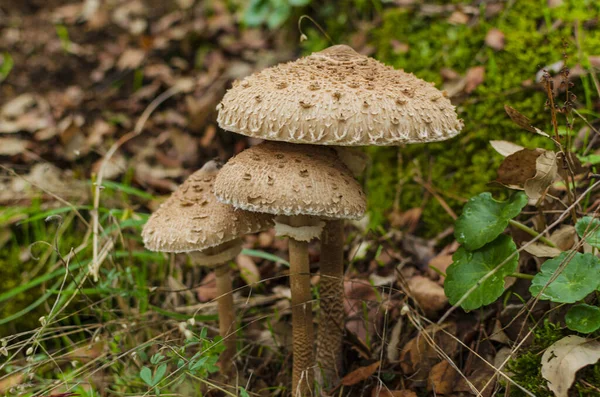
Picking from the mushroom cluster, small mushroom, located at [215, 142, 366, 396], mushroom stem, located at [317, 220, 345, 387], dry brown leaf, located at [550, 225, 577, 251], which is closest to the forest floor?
dry brown leaf, located at [550, 225, 577, 251]

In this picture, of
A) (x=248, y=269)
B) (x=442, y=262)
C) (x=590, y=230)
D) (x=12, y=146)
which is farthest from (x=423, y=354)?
(x=12, y=146)

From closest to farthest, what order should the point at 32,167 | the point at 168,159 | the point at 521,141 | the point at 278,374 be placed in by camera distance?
1. the point at 278,374
2. the point at 521,141
3. the point at 32,167
4. the point at 168,159

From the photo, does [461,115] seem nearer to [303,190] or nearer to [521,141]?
[521,141]

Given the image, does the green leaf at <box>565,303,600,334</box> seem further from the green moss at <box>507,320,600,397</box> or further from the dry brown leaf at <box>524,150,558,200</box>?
the dry brown leaf at <box>524,150,558,200</box>

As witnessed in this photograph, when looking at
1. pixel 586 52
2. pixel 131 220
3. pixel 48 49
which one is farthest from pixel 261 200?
pixel 48 49

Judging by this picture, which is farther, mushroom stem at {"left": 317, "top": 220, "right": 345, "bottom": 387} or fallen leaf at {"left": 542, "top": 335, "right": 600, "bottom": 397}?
mushroom stem at {"left": 317, "top": 220, "right": 345, "bottom": 387}
